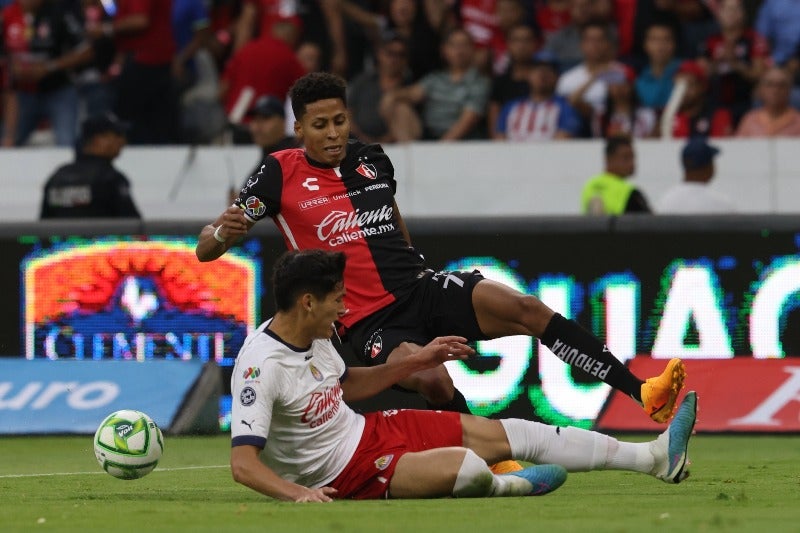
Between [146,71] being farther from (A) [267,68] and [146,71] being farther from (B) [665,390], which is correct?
(B) [665,390]

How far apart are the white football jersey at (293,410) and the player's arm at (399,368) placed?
0.15 meters

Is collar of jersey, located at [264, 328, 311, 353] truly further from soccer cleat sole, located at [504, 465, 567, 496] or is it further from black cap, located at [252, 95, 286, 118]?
black cap, located at [252, 95, 286, 118]

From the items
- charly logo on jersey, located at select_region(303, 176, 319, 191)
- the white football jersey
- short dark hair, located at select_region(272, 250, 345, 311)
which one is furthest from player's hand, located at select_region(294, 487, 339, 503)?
charly logo on jersey, located at select_region(303, 176, 319, 191)

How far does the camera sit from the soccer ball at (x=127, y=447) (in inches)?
321

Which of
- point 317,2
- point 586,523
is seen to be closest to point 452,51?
point 317,2

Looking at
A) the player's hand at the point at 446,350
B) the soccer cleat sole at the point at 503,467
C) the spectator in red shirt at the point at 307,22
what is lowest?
the soccer cleat sole at the point at 503,467

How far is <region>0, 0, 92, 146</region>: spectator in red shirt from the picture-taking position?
17.0 m

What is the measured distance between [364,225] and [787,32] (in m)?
9.11

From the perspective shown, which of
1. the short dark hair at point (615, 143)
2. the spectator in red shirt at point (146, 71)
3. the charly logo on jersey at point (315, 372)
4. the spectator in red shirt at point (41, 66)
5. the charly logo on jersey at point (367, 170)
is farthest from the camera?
the spectator in red shirt at point (41, 66)

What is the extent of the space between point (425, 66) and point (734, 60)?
3.16m

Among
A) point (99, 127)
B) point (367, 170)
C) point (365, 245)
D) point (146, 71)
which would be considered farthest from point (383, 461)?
point (146, 71)

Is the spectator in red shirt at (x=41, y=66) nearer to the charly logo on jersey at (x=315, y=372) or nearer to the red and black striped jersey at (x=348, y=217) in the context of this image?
the red and black striped jersey at (x=348, y=217)

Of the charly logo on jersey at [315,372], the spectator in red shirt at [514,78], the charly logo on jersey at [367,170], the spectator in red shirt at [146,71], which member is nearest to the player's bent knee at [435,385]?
the charly logo on jersey at [315,372]

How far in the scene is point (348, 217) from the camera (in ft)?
28.7
